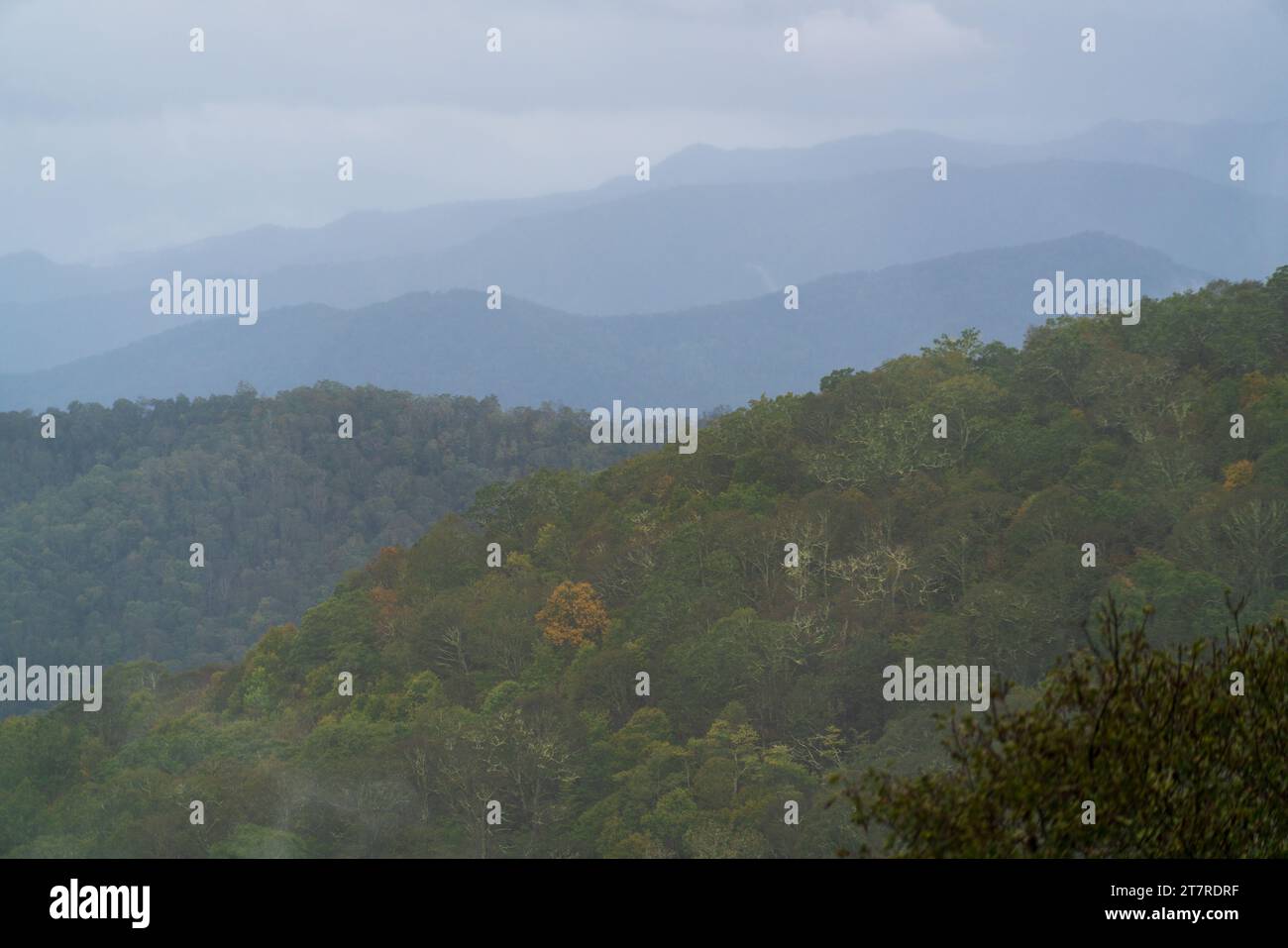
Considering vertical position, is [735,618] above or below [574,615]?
below

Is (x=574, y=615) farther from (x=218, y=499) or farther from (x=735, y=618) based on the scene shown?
(x=218, y=499)

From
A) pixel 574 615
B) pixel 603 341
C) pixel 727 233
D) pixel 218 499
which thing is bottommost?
pixel 574 615

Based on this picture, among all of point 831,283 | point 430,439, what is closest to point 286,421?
point 430,439

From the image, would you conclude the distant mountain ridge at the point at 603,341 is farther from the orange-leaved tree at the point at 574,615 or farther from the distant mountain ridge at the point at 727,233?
the orange-leaved tree at the point at 574,615

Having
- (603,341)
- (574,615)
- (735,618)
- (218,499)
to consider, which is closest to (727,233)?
(603,341)

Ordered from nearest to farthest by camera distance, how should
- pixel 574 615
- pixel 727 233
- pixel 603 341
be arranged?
1. pixel 574 615
2. pixel 603 341
3. pixel 727 233

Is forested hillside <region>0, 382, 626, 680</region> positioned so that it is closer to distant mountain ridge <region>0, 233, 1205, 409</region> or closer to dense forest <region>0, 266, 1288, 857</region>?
dense forest <region>0, 266, 1288, 857</region>

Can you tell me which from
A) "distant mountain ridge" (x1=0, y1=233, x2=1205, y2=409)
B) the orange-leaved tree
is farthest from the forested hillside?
"distant mountain ridge" (x1=0, y1=233, x2=1205, y2=409)
